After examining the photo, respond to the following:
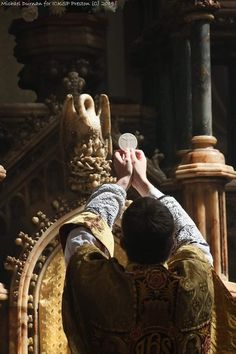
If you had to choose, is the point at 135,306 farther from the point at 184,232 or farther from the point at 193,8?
the point at 193,8

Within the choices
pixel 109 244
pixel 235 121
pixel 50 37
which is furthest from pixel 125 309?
pixel 235 121

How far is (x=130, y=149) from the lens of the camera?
24.8 feet

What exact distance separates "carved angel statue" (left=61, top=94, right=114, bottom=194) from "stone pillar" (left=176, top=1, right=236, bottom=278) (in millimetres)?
757

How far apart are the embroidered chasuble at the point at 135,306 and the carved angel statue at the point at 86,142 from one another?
11.5ft

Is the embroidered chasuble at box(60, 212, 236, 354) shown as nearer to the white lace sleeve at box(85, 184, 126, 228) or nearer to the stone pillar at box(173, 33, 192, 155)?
the white lace sleeve at box(85, 184, 126, 228)

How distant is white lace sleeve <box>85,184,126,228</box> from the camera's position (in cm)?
730

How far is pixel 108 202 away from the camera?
24.0 feet

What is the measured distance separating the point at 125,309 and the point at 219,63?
6343 millimetres

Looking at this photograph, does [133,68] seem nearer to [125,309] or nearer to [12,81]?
[12,81]

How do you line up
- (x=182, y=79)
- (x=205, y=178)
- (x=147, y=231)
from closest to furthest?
1. (x=147, y=231)
2. (x=205, y=178)
3. (x=182, y=79)

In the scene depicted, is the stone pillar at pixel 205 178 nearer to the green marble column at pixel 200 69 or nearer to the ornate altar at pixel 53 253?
the green marble column at pixel 200 69

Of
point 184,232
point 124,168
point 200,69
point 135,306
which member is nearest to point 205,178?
point 200,69

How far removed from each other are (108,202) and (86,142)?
3248mm

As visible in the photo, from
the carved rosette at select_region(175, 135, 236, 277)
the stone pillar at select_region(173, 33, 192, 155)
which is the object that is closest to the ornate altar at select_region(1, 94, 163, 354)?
the carved rosette at select_region(175, 135, 236, 277)
